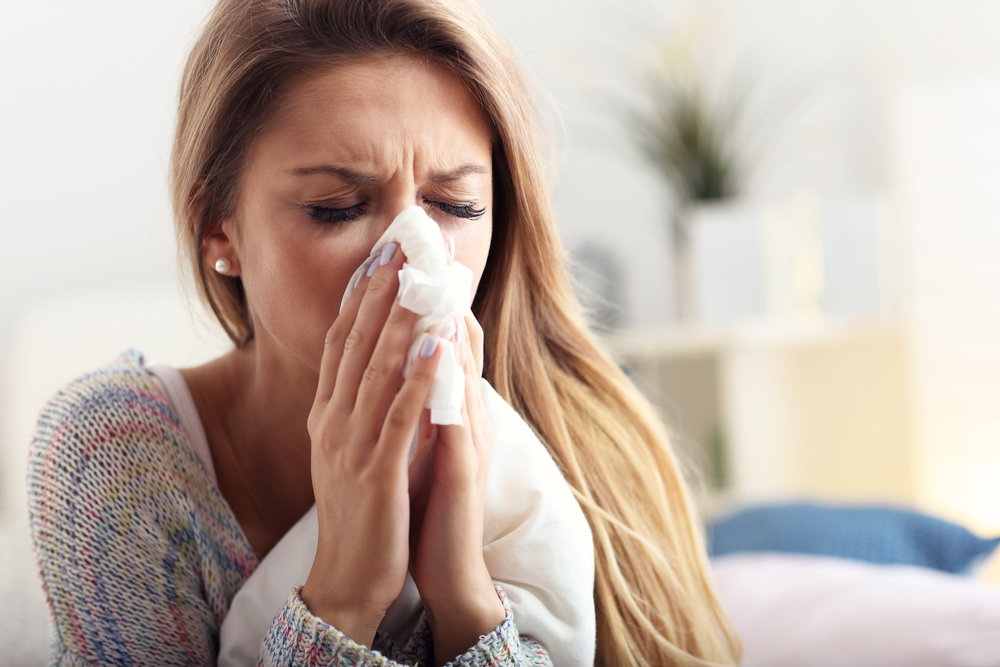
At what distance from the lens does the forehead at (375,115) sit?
761 mm

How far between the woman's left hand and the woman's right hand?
0.10ft

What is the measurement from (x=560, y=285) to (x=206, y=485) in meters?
0.47

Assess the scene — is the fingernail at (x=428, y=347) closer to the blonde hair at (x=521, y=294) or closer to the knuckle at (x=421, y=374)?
the knuckle at (x=421, y=374)

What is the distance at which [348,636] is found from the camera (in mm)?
733

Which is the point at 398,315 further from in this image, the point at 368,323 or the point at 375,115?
the point at 375,115

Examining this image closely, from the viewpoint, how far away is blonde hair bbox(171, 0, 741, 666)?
2.73ft

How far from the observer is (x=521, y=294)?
991 mm

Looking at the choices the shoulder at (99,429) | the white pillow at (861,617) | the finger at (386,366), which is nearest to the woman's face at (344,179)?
the finger at (386,366)

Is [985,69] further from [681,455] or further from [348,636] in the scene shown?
[348,636]

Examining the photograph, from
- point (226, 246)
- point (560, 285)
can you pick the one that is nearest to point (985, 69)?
point (560, 285)

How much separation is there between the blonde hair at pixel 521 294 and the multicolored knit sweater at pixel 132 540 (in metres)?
0.19

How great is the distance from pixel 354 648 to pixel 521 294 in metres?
0.45

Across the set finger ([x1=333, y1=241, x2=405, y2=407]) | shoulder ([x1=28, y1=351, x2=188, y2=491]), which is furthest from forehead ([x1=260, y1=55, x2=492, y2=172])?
shoulder ([x1=28, y1=351, x2=188, y2=491])

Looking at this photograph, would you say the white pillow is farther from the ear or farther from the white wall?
the white wall
